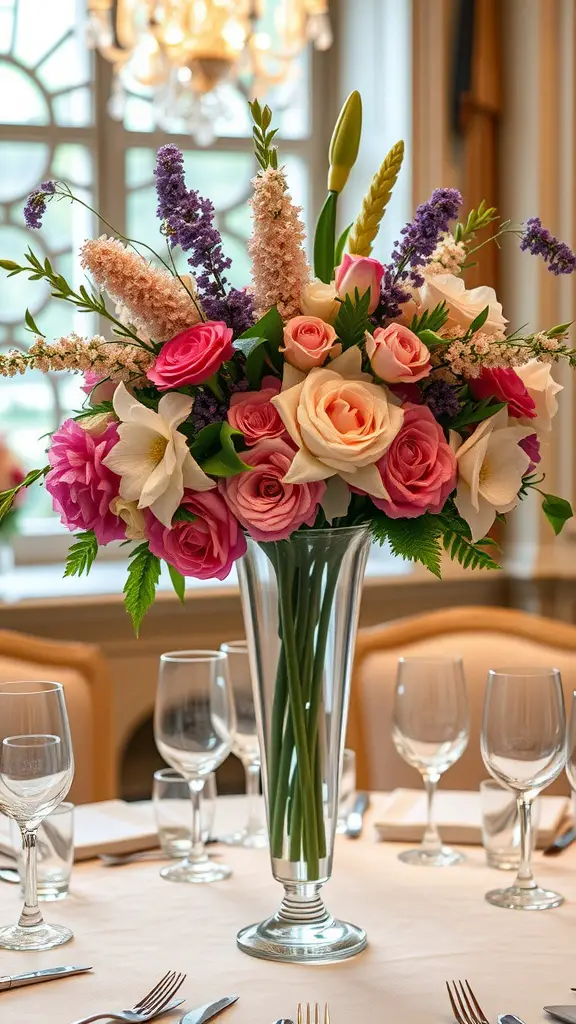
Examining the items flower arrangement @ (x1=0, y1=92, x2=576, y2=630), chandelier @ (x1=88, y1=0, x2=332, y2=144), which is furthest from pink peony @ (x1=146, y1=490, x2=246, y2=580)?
chandelier @ (x1=88, y1=0, x2=332, y2=144)

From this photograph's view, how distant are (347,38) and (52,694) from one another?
317 cm

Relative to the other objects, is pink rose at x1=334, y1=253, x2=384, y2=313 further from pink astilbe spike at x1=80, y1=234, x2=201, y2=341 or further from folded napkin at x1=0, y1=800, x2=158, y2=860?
folded napkin at x1=0, y1=800, x2=158, y2=860

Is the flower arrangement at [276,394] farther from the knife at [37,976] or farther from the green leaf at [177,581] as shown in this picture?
the knife at [37,976]

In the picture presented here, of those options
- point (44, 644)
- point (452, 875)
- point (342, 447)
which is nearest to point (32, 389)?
point (44, 644)

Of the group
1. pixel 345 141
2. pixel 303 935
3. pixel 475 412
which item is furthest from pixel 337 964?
pixel 345 141

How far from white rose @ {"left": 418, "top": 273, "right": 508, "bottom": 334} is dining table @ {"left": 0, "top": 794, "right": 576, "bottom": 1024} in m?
0.56

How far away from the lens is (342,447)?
99 centimetres

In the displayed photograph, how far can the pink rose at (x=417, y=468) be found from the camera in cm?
104

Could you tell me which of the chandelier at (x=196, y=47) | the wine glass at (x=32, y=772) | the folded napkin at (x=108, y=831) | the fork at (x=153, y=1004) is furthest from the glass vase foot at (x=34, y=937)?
the chandelier at (x=196, y=47)

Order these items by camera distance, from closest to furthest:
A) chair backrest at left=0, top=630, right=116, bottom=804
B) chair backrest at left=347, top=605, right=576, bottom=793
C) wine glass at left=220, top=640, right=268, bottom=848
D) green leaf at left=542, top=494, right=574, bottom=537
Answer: green leaf at left=542, top=494, right=574, bottom=537 → wine glass at left=220, top=640, right=268, bottom=848 → chair backrest at left=0, top=630, right=116, bottom=804 → chair backrest at left=347, top=605, right=576, bottom=793

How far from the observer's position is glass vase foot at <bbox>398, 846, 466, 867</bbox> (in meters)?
1.43

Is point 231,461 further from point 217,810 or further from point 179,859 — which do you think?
point 217,810

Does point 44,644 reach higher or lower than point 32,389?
lower

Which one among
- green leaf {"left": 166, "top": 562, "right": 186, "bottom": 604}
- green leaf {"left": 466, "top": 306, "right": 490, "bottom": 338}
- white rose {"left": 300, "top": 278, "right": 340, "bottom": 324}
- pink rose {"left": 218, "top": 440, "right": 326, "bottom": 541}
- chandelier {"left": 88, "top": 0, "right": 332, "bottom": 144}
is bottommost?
green leaf {"left": 166, "top": 562, "right": 186, "bottom": 604}
